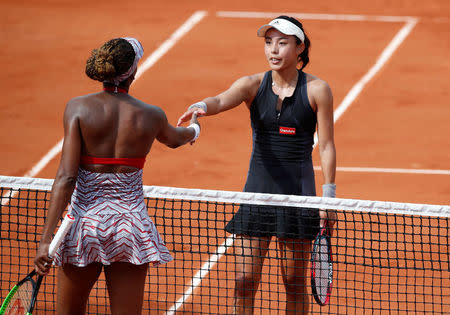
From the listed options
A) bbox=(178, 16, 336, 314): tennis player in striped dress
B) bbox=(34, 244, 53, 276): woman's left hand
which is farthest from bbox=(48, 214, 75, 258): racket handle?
bbox=(178, 16, 336, 314): tennis player in striped dress

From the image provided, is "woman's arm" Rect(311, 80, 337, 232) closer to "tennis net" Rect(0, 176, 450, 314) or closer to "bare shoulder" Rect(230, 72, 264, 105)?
"tennis net" Rect(0, 176, 450, 314)

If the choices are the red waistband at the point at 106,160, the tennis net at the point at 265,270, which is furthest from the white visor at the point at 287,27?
the red waistband at the point at 106,160

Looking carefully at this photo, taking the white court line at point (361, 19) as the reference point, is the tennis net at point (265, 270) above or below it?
below

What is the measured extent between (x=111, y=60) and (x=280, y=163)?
1715 mm

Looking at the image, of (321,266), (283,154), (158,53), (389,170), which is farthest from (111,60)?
(158,53)

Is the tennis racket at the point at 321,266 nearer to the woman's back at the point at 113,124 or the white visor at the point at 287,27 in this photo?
the white visor at the point at 287,27

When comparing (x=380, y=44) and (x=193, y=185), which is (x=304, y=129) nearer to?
(x=193, y=185)

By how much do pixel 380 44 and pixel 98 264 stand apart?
1181cm

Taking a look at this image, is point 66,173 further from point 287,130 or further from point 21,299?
point 287,130

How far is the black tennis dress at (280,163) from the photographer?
18.3ft

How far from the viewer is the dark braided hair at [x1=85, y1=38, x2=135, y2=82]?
4391 millimetres

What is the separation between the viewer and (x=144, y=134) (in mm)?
4457

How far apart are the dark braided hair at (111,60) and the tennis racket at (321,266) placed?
68.7 inches

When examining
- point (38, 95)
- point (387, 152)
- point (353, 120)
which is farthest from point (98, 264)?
point (38, 95)
